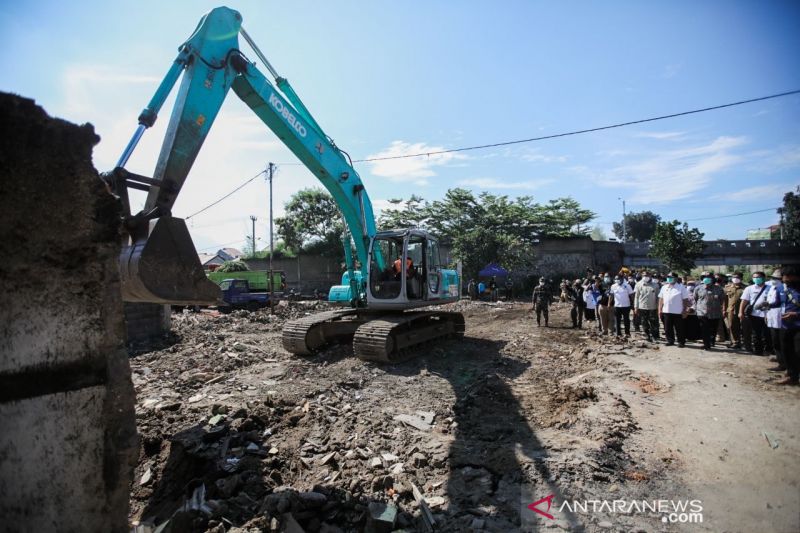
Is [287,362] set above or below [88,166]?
below

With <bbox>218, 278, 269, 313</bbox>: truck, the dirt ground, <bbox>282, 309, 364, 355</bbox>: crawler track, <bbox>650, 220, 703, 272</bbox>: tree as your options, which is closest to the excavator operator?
<bbox>282, 309, 364, 355</bbox>: crawler track

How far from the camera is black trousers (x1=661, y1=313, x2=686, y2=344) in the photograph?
8867 mm

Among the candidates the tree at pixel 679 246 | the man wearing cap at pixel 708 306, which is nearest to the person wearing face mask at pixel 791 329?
the man wearing cap at pixel 708 306

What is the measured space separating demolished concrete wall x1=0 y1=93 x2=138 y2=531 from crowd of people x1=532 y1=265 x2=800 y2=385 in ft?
26.2

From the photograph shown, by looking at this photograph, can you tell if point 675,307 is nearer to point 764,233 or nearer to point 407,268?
point 407,268

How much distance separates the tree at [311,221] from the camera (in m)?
35.8

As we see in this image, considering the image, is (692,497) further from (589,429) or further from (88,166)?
(88,166)

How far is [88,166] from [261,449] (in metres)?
3.48

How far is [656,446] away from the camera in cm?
445

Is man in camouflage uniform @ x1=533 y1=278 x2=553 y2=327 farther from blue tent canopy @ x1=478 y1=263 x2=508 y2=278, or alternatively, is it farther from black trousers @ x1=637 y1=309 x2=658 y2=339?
blue tent canopy @ x1=478 y1=263 x2=508 y2=278

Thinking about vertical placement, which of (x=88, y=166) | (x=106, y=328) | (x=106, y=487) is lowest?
(x=106, y=487)

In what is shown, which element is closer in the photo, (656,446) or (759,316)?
(656,446)

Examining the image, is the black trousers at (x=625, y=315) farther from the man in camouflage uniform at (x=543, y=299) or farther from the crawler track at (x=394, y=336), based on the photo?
the crawler track at (x=394, y=336)

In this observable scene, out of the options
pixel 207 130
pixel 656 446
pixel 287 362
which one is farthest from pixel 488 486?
pixel 287 362
